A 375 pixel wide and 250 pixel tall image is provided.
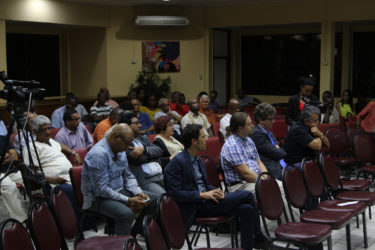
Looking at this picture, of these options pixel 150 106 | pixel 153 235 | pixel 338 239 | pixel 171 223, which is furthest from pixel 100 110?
pixel 153 235

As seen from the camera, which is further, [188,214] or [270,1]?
[270,1]

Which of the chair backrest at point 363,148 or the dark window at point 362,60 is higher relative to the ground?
the dark window at point 362,60

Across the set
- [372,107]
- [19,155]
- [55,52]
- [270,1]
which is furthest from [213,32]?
[19,155]

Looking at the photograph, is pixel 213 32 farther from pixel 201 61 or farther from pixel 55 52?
pixel 55 52

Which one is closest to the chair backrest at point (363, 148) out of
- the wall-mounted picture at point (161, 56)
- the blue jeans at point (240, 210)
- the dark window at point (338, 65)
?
the blue jeans at point (240, 210)

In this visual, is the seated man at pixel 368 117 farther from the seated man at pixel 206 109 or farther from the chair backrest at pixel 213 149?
the chair backrest at pixel 213 149

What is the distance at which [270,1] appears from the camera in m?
13.3

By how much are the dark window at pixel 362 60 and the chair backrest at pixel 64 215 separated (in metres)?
12.5

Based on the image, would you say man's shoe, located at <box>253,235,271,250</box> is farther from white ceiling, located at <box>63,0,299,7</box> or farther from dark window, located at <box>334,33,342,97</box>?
dark window, located at <box>334,33,342,97</box>

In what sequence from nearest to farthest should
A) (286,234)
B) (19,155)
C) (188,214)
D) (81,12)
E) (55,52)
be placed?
(286,234), (188,214), (19,155), (81,12), (55,52)

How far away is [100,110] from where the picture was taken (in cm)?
1034

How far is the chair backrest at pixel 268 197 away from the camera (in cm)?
446

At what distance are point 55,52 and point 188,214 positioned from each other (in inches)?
421

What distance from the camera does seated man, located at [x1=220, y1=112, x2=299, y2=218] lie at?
521cm
